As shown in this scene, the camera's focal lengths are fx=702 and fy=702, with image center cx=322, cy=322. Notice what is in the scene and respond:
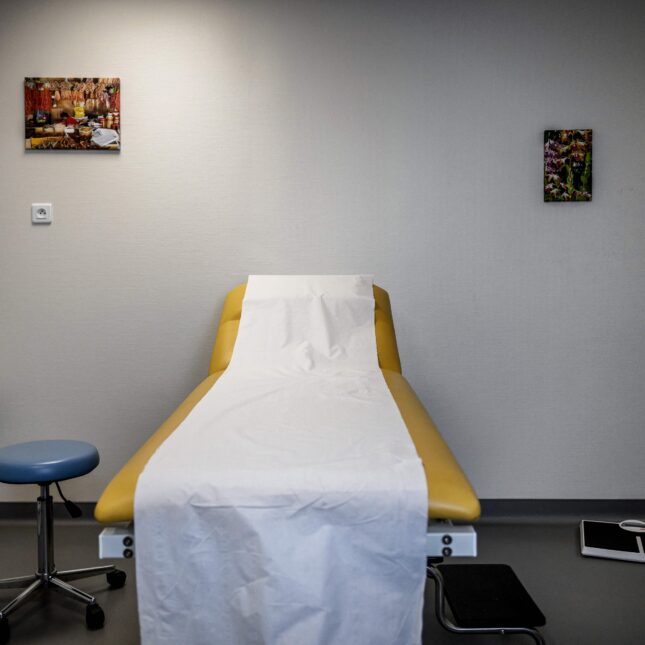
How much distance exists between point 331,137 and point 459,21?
72 cm

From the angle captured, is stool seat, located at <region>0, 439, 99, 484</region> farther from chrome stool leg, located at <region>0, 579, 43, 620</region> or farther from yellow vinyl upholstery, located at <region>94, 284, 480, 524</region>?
yellow vinyl upholstery, located at <region>94, 284, 480, 524</region>

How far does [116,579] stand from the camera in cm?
235

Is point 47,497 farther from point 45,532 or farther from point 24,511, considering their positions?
point 24,511

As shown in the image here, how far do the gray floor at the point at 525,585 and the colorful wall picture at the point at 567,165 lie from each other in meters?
1.39

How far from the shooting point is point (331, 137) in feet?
9.78

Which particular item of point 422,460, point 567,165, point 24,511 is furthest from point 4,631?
point 567,165

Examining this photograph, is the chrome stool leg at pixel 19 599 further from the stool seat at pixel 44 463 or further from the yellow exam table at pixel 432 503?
the yellow exam table at pixel 432 503

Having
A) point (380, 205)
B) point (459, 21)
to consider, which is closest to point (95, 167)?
point (380, 205)

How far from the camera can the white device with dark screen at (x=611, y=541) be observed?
259cm

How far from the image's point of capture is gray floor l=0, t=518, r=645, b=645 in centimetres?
203

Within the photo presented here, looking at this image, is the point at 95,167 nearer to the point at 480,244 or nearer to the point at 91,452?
the point at 91,452

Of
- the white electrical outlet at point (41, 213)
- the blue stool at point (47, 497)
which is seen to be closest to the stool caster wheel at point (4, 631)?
the blue stool at point (47, 497)

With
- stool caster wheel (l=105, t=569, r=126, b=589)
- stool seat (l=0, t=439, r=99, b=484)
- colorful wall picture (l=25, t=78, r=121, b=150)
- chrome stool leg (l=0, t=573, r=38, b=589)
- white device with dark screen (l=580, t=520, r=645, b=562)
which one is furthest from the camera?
colorful wall picture (l=25, t=78, r=121, b=150)

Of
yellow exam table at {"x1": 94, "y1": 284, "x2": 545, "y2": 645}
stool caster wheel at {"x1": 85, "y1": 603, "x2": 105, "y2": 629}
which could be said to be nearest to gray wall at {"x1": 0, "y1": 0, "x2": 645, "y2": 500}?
stool caster wheel at {"x1": 85, "y1": 603, "x2": 105, "y2": 629}
